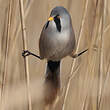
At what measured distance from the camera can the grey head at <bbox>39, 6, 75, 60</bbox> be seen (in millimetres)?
872

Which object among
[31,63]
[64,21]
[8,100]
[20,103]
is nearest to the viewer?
[64,21]

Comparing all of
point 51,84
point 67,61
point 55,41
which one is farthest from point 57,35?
point 67,61

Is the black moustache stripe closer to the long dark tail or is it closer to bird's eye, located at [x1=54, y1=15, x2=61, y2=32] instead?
→ bird's eye, located at [x1=54, y1=15, x2=61, y2=32]

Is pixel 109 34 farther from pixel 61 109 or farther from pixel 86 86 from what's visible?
pixel 61 109

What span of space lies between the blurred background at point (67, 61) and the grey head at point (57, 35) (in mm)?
105

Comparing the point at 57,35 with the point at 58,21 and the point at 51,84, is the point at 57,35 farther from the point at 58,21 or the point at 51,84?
the point at 51,84

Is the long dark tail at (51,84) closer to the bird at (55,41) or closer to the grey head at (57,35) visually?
the bird at (55,41)

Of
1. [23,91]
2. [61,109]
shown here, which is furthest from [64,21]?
[23,91]

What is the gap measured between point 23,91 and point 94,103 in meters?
0.36

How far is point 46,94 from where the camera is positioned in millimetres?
1060

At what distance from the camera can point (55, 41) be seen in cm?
91

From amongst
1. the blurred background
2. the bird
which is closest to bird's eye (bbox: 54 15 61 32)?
the bird

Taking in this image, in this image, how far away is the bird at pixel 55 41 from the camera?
2.88 feet

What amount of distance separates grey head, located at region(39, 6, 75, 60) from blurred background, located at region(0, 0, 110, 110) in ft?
0.34
